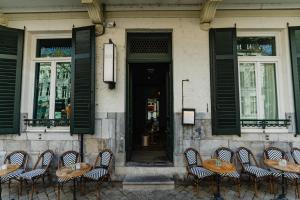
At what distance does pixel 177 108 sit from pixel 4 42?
453 cm

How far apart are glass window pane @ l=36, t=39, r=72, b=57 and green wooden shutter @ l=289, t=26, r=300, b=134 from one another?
5595 millimetres

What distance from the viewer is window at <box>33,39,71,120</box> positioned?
5410mm

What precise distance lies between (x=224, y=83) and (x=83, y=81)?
339 cm

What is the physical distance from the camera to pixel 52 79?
545 centimetres

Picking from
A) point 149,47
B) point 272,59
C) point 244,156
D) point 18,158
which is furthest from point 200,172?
point 18,158

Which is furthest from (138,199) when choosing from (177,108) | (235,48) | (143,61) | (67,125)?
(235,48)

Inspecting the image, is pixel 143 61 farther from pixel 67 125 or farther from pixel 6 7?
pixel 6 7

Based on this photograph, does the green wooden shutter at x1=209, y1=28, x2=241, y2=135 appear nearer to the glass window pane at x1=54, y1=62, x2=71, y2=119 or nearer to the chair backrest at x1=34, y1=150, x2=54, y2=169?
the glass window pane at x1=54, y1=62, x2=71, y2=119

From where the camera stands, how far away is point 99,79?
5156 mm

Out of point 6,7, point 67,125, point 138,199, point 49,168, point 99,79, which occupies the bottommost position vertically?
point 138,199

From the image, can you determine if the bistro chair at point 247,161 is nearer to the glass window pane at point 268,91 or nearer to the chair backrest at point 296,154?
the chair backrest at point 296,154

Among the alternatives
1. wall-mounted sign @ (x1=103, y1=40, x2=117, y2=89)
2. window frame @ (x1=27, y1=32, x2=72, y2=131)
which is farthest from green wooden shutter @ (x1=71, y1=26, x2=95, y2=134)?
window frame @ (x1=27, y1=32, x2=72, y2=131)

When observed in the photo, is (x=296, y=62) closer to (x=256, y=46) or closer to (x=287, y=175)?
(x=256, y=46)

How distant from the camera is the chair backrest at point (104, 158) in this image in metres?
4.77
